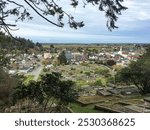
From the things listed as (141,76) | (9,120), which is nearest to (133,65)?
(141,76)

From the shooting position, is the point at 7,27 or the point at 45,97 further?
the point at 45,97

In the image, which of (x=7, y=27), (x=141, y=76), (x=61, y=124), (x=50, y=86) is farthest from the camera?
(x=141, y=76)

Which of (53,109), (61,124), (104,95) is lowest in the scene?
(104,95)

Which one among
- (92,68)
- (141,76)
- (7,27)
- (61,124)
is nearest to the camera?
(61,124)

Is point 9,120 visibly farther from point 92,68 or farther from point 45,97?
point 92,68

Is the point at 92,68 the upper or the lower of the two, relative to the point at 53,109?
lower

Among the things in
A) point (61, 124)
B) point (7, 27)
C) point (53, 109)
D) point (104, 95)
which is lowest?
point (104, 95)

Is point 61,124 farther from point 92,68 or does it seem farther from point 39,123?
point 92,68

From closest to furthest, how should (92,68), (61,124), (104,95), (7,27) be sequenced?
(61,124), (7,27), (104,95), (92,68)

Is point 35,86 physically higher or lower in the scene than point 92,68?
higher

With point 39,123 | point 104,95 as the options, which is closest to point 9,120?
point 39,123
